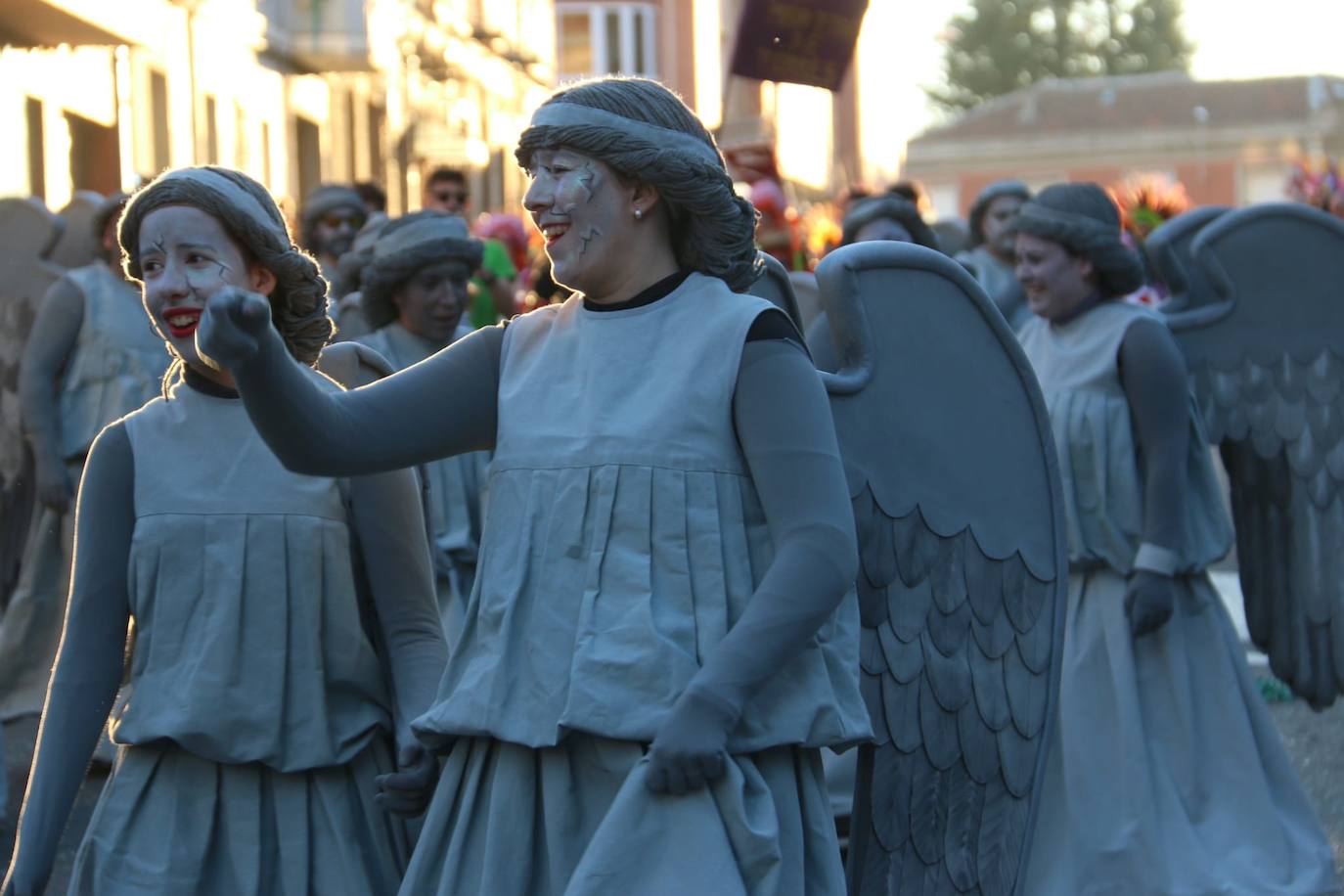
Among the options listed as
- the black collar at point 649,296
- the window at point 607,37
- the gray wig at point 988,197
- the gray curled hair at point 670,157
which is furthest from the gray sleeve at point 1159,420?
the window at point 607,37

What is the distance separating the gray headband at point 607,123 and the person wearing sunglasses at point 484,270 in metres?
7.31

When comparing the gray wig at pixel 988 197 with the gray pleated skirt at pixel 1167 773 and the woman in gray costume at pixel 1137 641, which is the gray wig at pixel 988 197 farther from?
the gray pleated skirt at pixel 1167 773

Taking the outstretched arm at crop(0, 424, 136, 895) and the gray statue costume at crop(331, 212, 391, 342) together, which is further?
the gray statue costume at crop(331, 212, 391, 342)

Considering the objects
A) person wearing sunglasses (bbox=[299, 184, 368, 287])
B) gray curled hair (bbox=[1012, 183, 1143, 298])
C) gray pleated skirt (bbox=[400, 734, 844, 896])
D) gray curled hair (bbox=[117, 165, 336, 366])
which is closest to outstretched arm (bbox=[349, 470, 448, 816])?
gray curled hair (bbox=[117, 165, 336, 366])

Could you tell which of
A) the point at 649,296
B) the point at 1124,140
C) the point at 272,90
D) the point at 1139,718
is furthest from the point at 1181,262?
the point at 1124,140

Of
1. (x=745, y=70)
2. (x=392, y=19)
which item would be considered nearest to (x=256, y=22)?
(x=392, y=19)

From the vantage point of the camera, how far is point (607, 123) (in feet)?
11.0

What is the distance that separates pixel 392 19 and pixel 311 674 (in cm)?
2701

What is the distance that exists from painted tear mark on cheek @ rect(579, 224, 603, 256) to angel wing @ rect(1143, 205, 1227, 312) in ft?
12.1

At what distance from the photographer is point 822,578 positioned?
10.4ft

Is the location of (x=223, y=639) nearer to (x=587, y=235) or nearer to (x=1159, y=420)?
(x=587, y=235)

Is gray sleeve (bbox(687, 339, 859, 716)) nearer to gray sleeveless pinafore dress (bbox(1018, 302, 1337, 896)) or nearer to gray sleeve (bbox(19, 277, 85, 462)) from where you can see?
gray sleeveless pinafore dress (bbox(1018, 302, 1337, 896))

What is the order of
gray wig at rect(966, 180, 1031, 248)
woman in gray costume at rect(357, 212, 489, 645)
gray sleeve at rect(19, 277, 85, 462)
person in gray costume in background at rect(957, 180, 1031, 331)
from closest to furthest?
1. woman in gray costume at rect(357, 212, 489, 645)
2. gray sleeve at rect(19, 277, 85, 462)
3. person in gray costume in background at rect(957, 180, 1031, 331)
4. gray wig at rect(966, 180, 1031, 248)

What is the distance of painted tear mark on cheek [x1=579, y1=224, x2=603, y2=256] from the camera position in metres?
3.35
